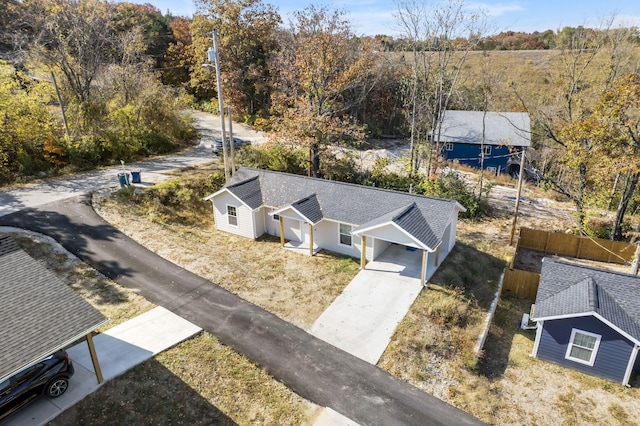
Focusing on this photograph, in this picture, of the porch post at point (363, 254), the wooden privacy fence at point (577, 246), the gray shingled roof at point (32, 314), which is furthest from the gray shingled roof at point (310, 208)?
the wooden privacy fence at point (577, 246)

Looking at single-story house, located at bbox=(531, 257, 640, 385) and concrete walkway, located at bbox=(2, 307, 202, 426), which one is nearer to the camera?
concrete walkway, located at bbox=(2, 307, 202, 426)

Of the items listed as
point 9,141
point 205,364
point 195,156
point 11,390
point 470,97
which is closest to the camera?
point 11,390

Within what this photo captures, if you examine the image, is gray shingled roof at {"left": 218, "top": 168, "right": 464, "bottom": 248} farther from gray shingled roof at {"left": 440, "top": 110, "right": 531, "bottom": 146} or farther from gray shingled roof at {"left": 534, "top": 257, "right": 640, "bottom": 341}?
gray shingled roof at {"left": 440, "top": 110, "right": 531, "bottom": 146}

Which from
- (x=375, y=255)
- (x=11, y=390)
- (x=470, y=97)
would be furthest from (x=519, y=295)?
(x=470, y=97)

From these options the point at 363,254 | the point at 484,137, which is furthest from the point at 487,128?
the point at 363,254

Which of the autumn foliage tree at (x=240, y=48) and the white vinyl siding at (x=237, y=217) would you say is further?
the autumn foliage tree at (x=240, y=48)

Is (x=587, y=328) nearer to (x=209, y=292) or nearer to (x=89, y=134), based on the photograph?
(x=209, y=292)

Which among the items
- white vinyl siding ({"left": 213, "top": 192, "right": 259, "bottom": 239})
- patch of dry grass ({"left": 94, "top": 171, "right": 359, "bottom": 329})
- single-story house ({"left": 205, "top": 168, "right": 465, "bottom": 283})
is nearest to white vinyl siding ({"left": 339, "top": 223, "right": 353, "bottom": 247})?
single-story house ({"left": 205, "top": 168, "right": 465, "bottom": 283})

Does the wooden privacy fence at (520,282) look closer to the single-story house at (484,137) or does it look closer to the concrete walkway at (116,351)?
the concrete walkway at (116,351)
